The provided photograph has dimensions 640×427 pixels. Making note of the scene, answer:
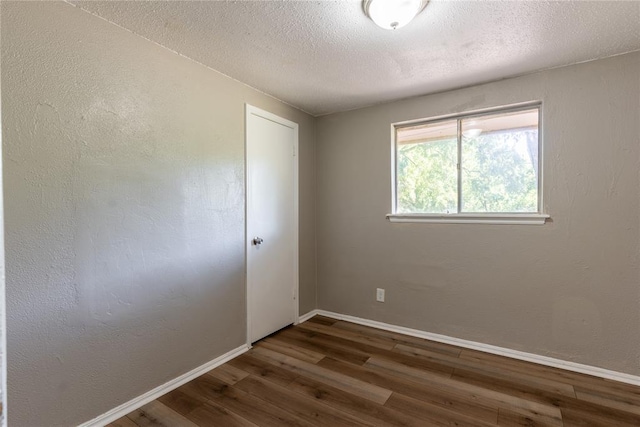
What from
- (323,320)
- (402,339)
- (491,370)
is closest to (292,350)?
(323,320)

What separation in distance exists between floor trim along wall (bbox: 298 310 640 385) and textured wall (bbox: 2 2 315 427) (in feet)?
4.59

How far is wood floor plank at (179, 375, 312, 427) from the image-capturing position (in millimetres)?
1895

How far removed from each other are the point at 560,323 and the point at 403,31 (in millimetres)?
2355

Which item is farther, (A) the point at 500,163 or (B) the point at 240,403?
(A) the point at 500,163

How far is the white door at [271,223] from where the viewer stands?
2826mm

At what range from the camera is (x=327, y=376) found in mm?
2336

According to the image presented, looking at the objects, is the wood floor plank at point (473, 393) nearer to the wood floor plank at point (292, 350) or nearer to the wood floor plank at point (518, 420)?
the wood floor plank at point (518, 420)

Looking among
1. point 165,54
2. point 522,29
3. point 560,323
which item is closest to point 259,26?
point 165,54

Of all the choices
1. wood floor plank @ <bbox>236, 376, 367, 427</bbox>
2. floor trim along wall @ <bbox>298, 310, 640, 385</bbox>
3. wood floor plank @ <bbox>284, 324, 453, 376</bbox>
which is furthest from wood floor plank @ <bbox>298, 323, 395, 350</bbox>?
wood floor plank @ <bbox>236, 376, 367, 427</bbox>

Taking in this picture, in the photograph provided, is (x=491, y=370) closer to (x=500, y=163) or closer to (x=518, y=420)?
(x=518, y=420)

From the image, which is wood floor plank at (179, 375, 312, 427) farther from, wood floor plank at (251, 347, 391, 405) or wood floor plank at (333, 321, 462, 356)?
wood floor plank at (333, 321, 462, 356)

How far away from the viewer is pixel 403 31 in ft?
6.46

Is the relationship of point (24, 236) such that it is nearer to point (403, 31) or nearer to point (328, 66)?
point (328, 66)

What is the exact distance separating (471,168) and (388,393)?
6.22 feet
